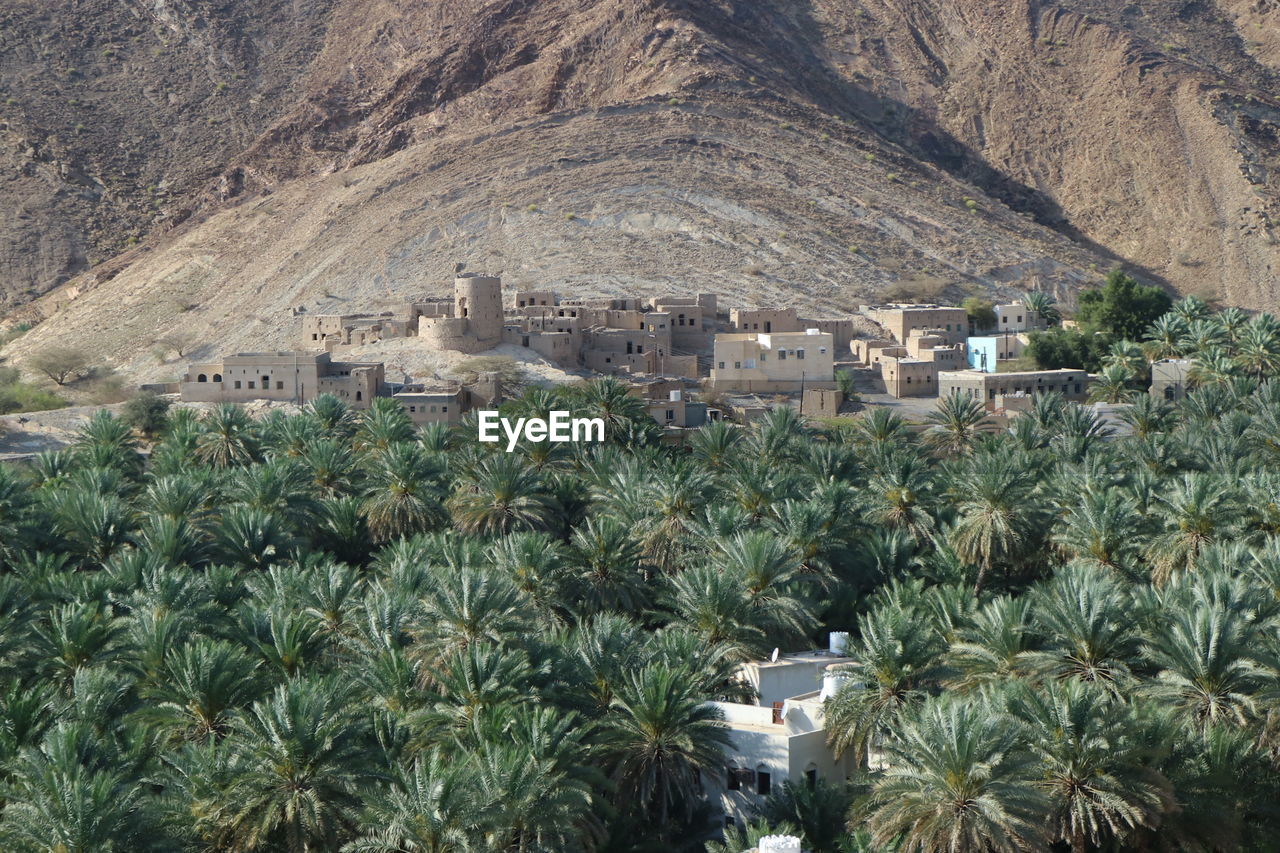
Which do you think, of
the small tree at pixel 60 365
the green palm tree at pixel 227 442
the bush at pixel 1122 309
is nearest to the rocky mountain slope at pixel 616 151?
the small tree at pixel 60 365

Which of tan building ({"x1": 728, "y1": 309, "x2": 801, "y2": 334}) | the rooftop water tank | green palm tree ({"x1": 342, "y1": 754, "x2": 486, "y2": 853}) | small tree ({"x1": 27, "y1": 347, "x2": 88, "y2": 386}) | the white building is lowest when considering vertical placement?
the white building

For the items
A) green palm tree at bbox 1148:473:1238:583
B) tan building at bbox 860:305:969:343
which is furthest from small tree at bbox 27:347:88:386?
green palm tree at bbox 1148:473:1238:583

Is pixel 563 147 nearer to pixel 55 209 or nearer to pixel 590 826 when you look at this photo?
pixel 55 209

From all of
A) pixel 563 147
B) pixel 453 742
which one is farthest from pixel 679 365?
pixel 453 742

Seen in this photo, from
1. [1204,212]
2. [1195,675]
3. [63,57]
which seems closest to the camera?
[1195,675]

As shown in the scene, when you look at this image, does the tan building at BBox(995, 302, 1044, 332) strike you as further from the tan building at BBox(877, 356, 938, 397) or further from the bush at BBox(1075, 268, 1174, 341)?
the tan building at BBox(877, 356, 938, 397)

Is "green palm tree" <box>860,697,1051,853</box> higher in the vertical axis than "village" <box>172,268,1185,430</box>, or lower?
lower

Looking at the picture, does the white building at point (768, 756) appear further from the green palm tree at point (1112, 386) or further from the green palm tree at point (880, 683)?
the green palm tree at point (1112, 386)
